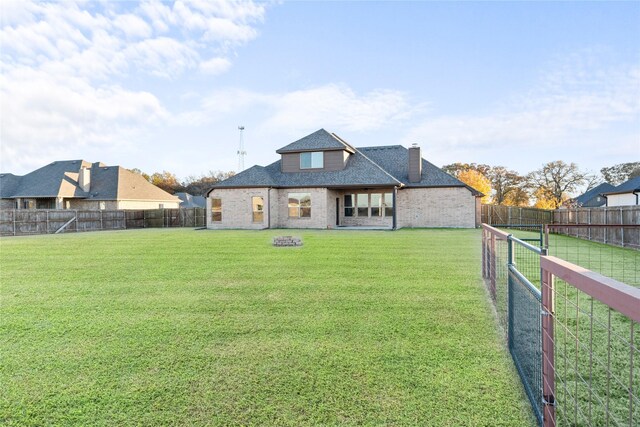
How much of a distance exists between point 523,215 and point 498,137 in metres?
15.4

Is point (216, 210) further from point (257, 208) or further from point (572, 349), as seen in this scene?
point (572, 349)

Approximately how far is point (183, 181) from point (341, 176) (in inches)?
1888

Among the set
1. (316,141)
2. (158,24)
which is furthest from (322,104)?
(158,24)

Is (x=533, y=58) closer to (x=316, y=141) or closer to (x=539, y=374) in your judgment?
(x=316, y=141)

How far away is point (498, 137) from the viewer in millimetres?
36812

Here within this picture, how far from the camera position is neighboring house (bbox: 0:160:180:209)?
32219mm

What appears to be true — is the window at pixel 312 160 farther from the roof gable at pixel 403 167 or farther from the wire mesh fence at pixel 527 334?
the wire mesh fence at pixel 527 334

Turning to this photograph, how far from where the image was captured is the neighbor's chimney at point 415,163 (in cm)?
2352

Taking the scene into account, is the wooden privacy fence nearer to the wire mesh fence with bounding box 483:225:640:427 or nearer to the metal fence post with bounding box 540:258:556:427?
the wire mesh fence with bounding box 483:225:640:427

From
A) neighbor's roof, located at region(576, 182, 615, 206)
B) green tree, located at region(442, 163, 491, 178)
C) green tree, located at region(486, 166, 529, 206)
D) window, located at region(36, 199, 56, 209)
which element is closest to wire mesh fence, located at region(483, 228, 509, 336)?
window, located at region(36, 199, 56, 209)

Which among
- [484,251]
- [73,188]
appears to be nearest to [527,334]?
[484,251]

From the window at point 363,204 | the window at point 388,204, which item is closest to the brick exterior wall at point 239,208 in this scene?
the window at point 363,204

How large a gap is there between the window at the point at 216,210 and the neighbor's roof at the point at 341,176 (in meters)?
1.11

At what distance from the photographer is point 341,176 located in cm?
2261
